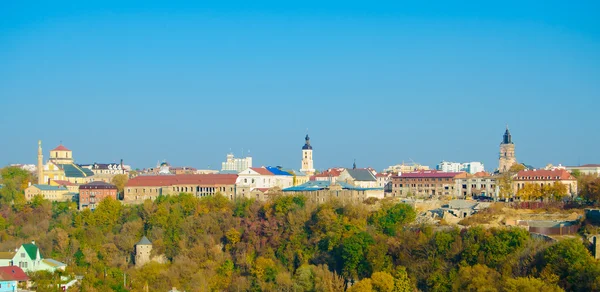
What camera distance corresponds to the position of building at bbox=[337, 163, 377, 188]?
72.4m

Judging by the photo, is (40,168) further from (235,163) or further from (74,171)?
(235,163)

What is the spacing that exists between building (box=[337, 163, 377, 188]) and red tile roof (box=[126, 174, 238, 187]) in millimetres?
8350

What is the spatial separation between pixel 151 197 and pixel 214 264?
58.3 ft

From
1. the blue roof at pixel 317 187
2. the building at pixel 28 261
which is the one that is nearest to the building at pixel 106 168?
the blue roof at pixel 317 187

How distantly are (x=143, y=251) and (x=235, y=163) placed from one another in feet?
152

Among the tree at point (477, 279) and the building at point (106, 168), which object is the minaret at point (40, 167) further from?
the tree at point (477, 279)

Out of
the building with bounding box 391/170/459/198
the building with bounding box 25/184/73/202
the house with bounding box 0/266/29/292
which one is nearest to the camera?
the house with bounding box 0/266/29/292

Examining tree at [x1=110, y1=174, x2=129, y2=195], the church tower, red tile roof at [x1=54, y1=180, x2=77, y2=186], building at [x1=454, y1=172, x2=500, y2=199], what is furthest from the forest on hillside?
the church tower

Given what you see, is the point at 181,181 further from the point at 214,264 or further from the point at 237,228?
the point at 214,264

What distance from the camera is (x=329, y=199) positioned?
206 feet

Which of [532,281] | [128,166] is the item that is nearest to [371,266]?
[532,281]

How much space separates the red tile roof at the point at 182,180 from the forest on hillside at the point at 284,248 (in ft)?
13.1

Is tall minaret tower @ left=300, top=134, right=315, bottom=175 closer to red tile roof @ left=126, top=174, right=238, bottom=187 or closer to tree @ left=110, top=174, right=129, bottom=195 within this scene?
tree @ left=110, top=174, right=129, bottom=195

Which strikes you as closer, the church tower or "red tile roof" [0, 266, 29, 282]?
"red tile roof" [0, 266, 29, 282]
